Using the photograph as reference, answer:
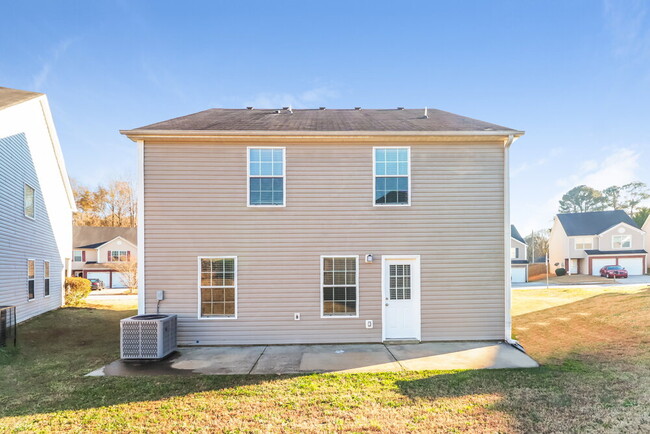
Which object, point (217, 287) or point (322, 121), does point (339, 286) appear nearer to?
point (217, 287)

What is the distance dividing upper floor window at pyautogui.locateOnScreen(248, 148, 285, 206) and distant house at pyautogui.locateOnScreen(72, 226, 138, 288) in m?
28.1

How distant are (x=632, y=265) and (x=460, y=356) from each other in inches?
1412

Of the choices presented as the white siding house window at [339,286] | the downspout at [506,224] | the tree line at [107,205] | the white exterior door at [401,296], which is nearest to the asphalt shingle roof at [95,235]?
the tree line at [107,205]

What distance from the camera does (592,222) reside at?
33.0 meters

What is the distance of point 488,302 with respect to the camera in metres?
7.55

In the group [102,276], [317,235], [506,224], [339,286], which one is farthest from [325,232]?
[102,276]

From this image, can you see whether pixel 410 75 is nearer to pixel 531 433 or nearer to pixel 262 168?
pixel 262 168

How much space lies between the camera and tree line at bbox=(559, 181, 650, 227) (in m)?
42.0

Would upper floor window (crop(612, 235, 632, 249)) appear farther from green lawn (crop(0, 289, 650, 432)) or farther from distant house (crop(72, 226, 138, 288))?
distant house (crop(72, 226, 138, 288))

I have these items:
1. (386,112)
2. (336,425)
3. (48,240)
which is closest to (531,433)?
(336,425)

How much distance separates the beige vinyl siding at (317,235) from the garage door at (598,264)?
1270 inches

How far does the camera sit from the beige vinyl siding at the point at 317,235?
7.34m

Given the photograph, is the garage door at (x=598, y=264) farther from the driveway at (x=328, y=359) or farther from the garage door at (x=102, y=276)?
the garage door at (x=102, y=276)

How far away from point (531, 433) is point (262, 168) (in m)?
6.50
